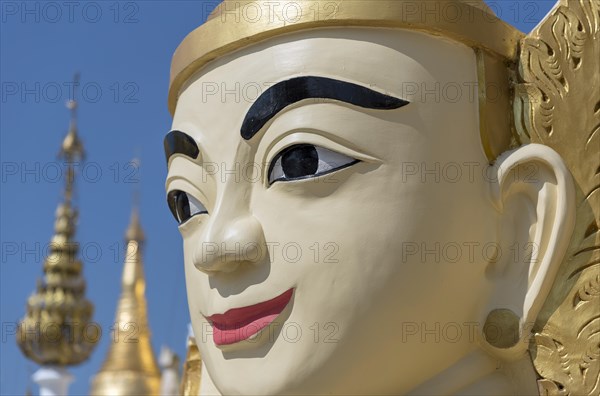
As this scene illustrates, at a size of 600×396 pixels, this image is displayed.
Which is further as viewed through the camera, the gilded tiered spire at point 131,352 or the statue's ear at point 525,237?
the gilded tiered spire at point 131,352

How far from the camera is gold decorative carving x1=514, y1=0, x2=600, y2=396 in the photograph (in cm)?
363

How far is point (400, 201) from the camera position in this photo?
11.7 feet

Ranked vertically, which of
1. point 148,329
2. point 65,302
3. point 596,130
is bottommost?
point 596,130

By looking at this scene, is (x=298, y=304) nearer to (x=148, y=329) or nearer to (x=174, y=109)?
(x=174, y=109)

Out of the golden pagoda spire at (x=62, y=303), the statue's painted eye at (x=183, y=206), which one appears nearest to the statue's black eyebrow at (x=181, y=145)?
the statue's painted eye at (x=183, y=206)

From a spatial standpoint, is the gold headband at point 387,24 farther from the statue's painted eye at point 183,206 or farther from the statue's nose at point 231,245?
the statue's nose at point 231,245

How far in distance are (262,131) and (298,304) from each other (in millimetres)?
658

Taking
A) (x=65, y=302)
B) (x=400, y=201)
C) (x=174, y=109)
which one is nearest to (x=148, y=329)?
(x=65, y=302)

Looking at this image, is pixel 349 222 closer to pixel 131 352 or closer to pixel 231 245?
pixel 231 245

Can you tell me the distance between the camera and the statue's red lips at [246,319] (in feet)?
11.8

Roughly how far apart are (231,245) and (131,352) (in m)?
12.0

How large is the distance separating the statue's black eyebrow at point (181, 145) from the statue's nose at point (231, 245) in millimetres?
395

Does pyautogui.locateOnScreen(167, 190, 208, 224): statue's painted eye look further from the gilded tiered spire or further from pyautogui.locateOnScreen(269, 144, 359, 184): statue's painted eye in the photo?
the gilded tiered spire

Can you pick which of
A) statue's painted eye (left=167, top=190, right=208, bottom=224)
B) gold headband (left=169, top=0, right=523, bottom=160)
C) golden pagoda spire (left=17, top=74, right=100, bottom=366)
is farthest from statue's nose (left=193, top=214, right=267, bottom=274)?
golden pagoda spire (left=17, top=74, right=100, bottom=366)
